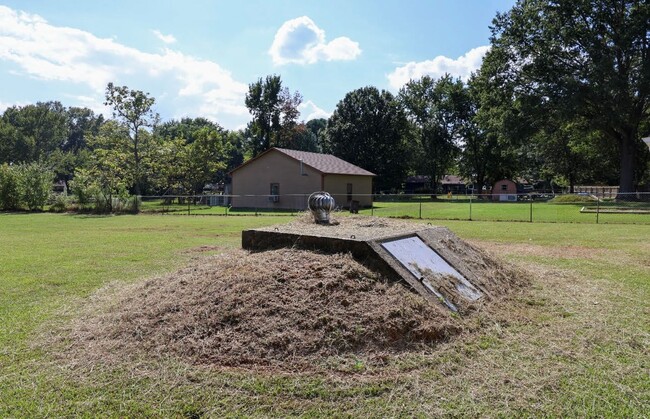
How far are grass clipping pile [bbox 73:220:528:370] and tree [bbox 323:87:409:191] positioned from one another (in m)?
47.3

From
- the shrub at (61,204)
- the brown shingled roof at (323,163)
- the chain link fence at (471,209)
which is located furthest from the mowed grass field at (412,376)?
the shrub at (61,204)


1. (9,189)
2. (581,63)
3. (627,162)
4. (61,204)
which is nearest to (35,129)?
(9,189)

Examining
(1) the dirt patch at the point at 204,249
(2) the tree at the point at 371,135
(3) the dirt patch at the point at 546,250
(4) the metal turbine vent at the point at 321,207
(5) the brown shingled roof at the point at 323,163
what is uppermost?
(2) the tree at the point at 371,135

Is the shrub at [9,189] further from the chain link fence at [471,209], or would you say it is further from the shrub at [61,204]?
the chain link fence at [471,209]

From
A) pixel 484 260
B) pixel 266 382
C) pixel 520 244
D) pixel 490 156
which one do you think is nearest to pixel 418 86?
pixel 490 156

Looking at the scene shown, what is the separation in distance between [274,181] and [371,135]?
2209 centimetres

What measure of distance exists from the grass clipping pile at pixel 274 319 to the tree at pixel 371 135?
47326 millimetres

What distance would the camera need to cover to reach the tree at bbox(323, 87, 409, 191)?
2068 inches

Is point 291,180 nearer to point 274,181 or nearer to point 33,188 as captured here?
point 274,181

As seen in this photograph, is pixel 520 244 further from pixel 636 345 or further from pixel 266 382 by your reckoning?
pixel 266 382

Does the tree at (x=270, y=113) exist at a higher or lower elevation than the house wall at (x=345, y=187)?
higher

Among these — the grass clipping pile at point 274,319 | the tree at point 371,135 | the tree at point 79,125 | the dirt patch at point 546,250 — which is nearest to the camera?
the grass clipping pile at point 274,319

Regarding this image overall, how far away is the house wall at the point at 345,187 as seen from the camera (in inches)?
1278

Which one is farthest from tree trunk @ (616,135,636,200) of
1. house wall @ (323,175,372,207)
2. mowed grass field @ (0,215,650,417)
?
mowed grass field @ (0,215,650,417)
